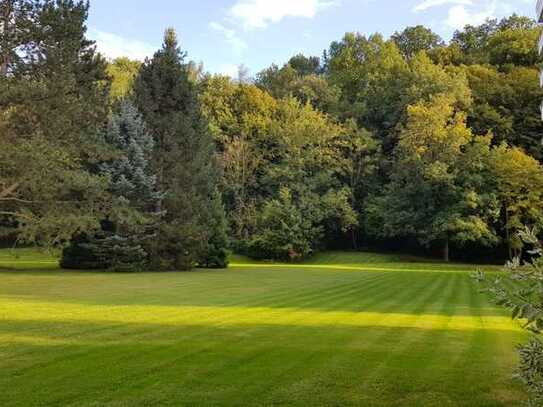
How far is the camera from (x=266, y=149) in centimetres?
5394

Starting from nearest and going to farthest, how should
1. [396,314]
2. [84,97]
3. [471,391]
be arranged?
[471,391] → [396,314] → [84,97]

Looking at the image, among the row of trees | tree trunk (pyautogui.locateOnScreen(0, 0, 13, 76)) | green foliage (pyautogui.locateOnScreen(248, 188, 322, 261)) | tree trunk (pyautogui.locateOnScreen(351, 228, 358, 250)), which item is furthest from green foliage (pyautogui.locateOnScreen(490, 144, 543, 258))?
tree trunk (pyautogui.locateOnScreen(0, 0, 13, 76))

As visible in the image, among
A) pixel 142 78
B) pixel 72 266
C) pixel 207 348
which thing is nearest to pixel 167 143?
pixel 142 78

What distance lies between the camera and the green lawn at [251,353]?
5625mm

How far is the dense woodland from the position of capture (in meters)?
23.8

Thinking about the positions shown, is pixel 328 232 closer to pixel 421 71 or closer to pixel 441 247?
pixel 441 247

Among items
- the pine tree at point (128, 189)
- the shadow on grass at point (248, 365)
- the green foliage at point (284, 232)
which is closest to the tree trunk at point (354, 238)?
the green foliage at point (284, 232)

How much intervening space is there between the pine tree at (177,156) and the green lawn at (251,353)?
51.9ft

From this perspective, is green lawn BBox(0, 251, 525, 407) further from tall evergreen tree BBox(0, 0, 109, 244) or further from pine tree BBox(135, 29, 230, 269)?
pine tree BBox(135, 29, 230, 269)

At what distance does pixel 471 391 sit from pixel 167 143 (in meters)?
27.0

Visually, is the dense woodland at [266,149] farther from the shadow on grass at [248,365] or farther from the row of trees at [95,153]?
the shadow on grass at [248,365]

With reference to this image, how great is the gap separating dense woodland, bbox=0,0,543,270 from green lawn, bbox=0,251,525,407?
36.5ft

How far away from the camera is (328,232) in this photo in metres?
53.6

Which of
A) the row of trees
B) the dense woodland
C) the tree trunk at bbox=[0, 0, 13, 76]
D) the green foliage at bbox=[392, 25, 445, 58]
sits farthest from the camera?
the green foliage at bbox=[392, 25, 445, 58]
